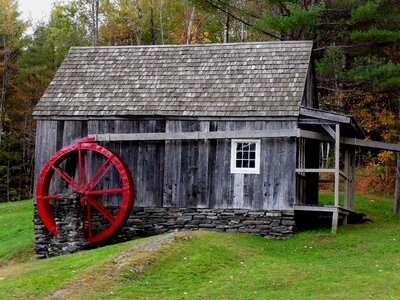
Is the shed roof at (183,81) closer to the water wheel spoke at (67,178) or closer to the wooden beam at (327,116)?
the wooden beam at (327,116)

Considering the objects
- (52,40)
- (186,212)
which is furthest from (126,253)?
(52,40)

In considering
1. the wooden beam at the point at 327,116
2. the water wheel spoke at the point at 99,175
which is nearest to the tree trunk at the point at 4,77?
the water wheel spoke at the point at 99,175

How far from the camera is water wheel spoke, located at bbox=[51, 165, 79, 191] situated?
21.2 metres

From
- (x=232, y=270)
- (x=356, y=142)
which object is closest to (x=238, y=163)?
(x=356, y=142)

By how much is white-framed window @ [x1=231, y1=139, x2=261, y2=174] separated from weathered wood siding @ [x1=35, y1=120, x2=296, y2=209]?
0.14m

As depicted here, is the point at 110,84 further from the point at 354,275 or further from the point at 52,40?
the point at 52,40

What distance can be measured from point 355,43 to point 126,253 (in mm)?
16327

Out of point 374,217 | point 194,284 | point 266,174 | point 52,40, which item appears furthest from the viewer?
point 52,40

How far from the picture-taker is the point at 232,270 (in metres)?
15.4

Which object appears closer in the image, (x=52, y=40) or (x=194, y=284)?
(x=194, y=284)

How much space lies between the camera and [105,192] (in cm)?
2083

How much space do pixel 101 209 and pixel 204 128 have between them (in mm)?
3883

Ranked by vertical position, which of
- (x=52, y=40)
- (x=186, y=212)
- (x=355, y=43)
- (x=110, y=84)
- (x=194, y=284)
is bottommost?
(x=194, y=284)

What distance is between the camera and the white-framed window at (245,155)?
66.1 feet
